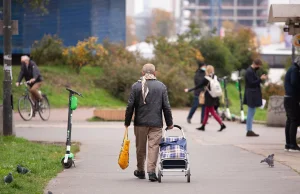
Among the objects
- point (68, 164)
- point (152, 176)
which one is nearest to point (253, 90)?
point (68, 164)

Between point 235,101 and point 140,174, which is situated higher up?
point 140,174

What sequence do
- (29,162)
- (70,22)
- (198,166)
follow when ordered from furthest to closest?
(70,22) → (198,166) → (29,162)

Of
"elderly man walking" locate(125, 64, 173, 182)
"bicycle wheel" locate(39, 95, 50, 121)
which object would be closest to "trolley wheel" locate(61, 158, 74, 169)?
"elderly man walking" locate(125, 64, 173, 182)

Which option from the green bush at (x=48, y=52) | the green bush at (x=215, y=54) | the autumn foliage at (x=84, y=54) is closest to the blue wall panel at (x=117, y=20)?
the green bush at (x=215, y=54)

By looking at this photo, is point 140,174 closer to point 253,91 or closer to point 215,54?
point 253,91

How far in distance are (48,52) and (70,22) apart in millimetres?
5678

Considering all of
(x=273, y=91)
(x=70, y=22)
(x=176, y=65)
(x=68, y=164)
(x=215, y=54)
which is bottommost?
(x=273, y=91)

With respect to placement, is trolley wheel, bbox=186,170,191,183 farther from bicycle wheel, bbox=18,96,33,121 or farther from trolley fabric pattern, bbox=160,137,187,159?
bicycle wheel, bbox=18,96,33,121

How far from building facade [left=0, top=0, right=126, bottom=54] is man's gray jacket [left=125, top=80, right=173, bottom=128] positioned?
2688cm

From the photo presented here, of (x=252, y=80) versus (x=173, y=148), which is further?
(x=252, y=80)

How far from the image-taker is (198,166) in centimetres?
1483

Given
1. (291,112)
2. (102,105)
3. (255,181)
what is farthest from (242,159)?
(102,105)

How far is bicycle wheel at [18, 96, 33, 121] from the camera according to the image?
83.0ft

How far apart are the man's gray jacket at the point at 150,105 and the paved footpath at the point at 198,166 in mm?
868
